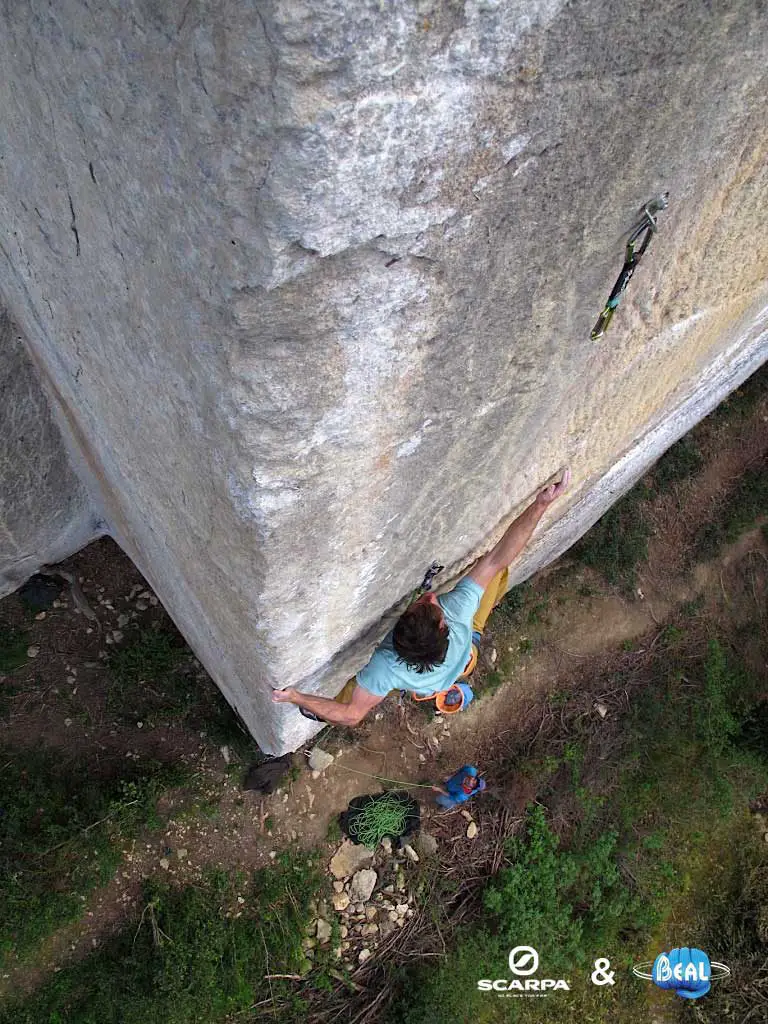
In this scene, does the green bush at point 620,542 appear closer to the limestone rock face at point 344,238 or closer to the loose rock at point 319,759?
the loose rock at point 319,759

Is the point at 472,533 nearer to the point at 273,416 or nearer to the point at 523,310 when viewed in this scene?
the point at 523,310

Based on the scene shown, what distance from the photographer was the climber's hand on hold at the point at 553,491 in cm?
247

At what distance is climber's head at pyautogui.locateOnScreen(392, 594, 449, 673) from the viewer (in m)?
2.16

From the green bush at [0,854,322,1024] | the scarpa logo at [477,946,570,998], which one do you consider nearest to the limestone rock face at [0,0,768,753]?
the green bush at [0,854,322,1024]

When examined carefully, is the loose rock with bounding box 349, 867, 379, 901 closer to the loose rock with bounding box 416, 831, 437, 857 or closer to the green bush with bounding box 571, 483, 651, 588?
the loose rock with bounding box 416, 831, 437, 857

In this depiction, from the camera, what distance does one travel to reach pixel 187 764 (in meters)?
3.62

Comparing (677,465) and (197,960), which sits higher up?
(677,465)

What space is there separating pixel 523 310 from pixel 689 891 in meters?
4.77

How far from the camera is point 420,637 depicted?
2158mm

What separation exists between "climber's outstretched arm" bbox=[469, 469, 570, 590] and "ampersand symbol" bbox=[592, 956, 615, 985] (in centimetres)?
331

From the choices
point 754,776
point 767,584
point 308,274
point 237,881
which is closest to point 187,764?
point 237,881

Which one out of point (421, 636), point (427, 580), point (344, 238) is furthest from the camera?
point (427, 580)

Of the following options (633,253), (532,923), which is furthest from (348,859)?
(633,253)

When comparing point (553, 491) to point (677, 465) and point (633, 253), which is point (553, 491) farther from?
point (677, 465)
